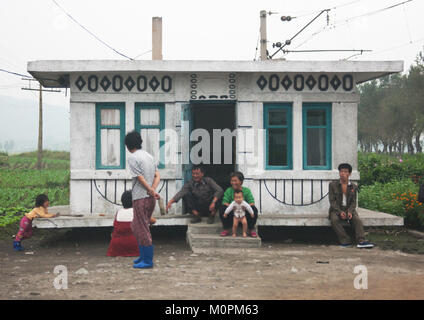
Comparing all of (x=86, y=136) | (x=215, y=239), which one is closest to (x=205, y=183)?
(x=215, y=239)

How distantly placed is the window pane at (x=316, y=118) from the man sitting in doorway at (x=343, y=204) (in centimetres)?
139

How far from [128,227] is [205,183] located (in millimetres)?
2028

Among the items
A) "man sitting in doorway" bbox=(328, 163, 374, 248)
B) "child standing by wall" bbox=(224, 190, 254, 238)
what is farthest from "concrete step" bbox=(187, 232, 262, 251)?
"man sitting in doorway" bbox=(328, 163, 374, 248)

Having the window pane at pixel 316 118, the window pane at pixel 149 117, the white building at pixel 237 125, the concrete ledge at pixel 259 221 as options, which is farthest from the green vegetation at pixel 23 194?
the window pane at pixel 316 118

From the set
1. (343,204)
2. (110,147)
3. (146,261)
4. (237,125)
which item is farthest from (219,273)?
(110,147)

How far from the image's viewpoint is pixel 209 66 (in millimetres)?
9430

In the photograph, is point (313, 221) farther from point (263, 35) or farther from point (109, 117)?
point (263, 35)

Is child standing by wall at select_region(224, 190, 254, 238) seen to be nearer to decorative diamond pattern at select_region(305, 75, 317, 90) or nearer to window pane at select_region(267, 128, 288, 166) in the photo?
window pane at select_region(267, 128, 288, 166)

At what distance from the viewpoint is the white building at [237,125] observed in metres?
9.77

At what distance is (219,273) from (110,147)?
14.4 feet

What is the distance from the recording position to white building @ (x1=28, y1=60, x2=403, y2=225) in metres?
9.77

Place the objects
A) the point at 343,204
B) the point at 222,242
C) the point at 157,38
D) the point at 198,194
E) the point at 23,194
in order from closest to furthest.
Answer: the point at 222,242, the point at 343,204, the point at 198,194, the point at 157,38, the point at 23,194

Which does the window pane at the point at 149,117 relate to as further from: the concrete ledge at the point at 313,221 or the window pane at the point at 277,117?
the concrete ledge at the point at 313,221

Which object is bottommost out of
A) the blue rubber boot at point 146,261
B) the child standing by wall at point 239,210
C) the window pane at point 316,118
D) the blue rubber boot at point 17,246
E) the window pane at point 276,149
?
the blue rubber boot at point 17,246
